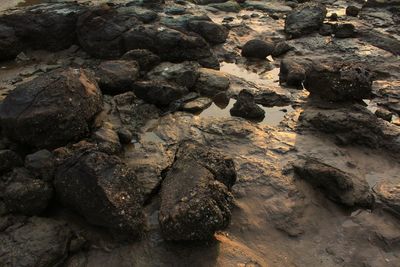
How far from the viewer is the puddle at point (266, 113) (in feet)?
21.5

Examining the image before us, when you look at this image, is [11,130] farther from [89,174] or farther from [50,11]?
[50,11]

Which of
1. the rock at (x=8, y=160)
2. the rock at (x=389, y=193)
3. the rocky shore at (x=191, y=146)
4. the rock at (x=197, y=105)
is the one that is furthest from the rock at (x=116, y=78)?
the rock at (x=389, y=193)

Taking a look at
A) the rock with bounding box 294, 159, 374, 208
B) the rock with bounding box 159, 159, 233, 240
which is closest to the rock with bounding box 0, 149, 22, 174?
the rock with bounding box 159, 159, 233, 240

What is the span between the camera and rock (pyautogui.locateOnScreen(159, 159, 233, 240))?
156 inches

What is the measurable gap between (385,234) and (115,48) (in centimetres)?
627

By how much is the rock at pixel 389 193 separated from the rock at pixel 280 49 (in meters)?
4.41

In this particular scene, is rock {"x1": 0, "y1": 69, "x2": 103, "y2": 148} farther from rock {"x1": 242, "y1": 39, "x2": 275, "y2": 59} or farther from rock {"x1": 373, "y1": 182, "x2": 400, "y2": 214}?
rock {"x1": 242, "y1": 39, "x2": 275, "y2": 59}

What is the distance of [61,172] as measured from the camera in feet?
14.2

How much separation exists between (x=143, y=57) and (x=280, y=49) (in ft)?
9.91

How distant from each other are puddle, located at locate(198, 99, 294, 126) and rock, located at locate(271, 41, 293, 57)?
2320 millimetres

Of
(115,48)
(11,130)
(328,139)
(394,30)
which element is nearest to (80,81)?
(11,130)

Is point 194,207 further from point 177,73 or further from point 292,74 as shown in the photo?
point 292,74

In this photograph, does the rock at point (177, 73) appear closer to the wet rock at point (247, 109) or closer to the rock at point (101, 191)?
the wet rock at point (247, 109)

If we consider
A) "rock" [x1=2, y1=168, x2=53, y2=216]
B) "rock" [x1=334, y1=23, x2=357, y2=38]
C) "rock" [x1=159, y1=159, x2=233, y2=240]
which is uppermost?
"rock" [x1=159, y1=159, x2=233, y2=240]
